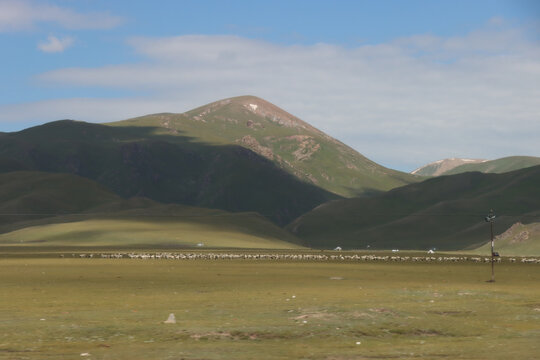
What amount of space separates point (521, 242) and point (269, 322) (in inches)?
6417

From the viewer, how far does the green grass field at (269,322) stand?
2814 cm

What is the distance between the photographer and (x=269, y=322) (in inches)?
1390

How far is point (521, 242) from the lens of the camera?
186625 mm

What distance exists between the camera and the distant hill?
579ft

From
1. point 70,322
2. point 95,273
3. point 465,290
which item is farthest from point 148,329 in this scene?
point 95,273

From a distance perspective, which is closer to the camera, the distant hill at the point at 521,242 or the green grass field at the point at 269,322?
the green grass field at the point at 269,322

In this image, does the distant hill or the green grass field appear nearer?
the green grass field

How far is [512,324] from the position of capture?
3588cm

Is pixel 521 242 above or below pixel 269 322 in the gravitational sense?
below

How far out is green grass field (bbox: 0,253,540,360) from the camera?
28141 millimetres

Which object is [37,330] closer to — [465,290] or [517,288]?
[465,290]

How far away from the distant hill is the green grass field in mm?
125699

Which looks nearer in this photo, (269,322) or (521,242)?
(269,322)

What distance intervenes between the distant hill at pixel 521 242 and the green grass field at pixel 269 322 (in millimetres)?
125699
